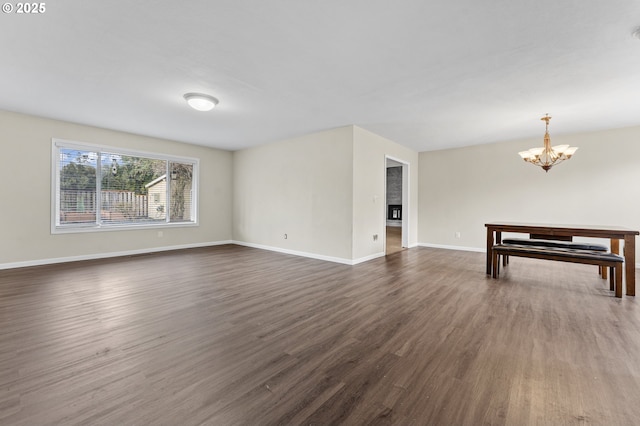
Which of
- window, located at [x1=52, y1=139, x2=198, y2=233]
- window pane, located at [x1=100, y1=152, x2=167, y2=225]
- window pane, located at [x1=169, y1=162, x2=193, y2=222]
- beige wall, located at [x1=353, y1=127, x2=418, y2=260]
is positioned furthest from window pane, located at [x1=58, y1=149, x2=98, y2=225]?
beige wall, located at [x1=353, y1=127, x2=418, y2=260]

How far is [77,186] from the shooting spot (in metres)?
4.86

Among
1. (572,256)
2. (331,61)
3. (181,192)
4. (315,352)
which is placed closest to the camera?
(315,352)

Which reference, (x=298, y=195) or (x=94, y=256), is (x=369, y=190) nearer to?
(x=298, y=195)

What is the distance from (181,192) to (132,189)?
0.98 m

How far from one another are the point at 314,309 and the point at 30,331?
2.33 m

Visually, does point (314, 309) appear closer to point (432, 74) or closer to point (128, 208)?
point (432, 74)

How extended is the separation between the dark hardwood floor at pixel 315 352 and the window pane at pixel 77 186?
62.6 inches

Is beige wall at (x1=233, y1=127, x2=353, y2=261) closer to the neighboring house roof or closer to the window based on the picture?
the window

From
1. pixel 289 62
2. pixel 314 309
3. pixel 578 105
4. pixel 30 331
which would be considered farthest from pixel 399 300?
pixel 578 105

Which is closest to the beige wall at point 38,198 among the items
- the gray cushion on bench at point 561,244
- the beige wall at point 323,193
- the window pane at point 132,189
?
the window pane at point 132,189

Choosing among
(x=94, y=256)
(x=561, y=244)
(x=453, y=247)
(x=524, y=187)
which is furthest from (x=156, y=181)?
(x=524, y=187)

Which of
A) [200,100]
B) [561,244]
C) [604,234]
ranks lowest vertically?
[561,244]

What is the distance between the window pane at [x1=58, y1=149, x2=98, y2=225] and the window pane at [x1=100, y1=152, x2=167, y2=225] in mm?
163

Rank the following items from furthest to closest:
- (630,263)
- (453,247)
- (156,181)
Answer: (453,247), (156,181), (630,263)
